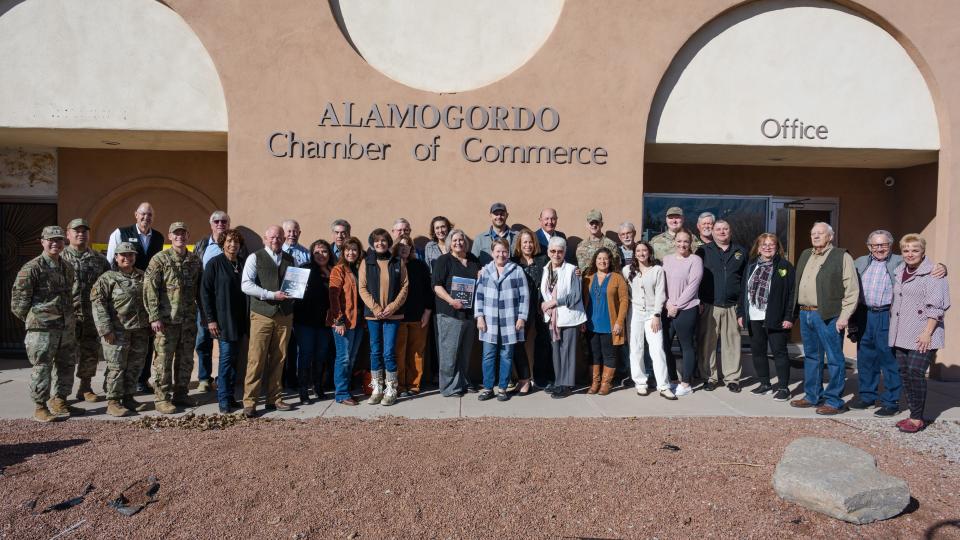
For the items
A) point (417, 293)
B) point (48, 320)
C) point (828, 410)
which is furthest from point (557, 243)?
point (48, 320)

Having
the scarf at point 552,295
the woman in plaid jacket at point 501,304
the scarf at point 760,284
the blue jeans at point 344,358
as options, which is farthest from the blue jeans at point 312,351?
the scarf at point 760,284

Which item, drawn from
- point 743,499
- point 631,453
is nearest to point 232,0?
point 631,453

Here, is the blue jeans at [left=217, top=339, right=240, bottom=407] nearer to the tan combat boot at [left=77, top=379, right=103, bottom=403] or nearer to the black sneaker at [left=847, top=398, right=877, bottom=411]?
the tan combat boot at [left=77, top=379, right=103, bottom=403]

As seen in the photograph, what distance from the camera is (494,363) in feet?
23.0

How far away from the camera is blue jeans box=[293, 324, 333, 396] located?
21.8ft

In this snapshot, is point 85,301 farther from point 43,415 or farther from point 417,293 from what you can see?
point 417,293

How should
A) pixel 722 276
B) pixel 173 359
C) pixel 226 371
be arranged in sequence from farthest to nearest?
1. pixel 722 276
2. pixel 173 359
3. pixel 226 371

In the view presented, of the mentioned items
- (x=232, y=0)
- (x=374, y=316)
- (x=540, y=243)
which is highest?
(x=232, y=0)

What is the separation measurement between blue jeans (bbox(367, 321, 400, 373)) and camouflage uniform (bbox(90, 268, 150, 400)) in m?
2.32

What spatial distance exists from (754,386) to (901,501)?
12.1 feet

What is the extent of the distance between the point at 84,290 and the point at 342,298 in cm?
267

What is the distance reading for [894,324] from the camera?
6.09 metres

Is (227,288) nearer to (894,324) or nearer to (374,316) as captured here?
(374,316)

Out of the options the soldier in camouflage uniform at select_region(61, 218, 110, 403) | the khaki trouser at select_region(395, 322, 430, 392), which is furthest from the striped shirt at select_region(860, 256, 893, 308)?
the soldier in camouflage uniform at select_region(61, 218, 110, 403)
